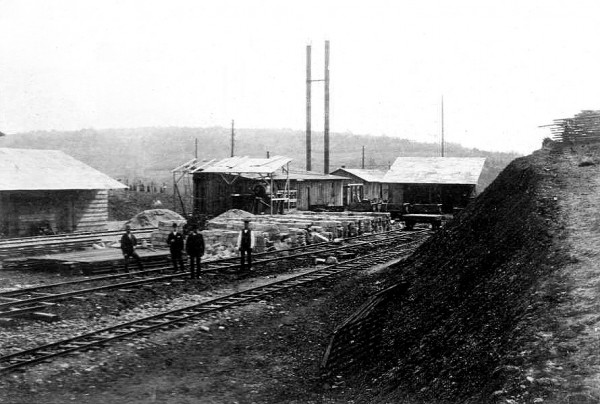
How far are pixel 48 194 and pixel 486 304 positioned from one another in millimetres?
25344

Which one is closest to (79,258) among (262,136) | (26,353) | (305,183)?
(26,353)

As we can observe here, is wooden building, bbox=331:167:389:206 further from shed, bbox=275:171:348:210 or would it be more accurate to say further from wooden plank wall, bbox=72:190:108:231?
wooden plank wall, bbox=72:190:108:231

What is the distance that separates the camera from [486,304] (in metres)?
7.99

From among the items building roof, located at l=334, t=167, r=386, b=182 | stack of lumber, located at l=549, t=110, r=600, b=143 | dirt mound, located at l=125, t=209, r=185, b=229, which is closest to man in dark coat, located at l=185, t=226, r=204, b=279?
stack of lumber, located at l=549, t=110, r=600, b=143

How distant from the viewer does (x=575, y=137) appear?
16.1 metres

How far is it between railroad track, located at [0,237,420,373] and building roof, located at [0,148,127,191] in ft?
52.9

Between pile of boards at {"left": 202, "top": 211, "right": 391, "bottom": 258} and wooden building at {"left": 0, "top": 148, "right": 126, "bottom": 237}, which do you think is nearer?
pile of boards at {"left": 202, "top": 211, "right": 391, "bottom": 258}

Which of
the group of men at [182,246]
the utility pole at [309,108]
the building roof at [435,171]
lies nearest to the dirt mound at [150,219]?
the group of men at [182,246]

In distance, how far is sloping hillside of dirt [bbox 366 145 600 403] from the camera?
5.91 m

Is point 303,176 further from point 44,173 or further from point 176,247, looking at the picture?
point 176,247

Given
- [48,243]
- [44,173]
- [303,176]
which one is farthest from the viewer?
[303,176]

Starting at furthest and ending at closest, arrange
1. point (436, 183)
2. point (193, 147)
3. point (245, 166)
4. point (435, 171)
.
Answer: point (193, 147) < point (435, 171) < point (436, 183) < point (245, 166)

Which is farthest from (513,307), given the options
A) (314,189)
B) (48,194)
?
(314,189)

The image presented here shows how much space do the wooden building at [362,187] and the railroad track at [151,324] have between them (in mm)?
30895
